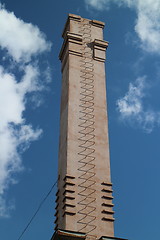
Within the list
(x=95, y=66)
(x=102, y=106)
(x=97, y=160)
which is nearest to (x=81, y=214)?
(x=97, y=160)

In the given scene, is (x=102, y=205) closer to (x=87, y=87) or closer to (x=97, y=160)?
(x=97, y=160)

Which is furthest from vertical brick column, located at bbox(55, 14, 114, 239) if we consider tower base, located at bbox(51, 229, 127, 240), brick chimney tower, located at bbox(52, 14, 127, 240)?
tower base, located at bbox(51, 229, 127, 240)

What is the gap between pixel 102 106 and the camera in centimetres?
1862

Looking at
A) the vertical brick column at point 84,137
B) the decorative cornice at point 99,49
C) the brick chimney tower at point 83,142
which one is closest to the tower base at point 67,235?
the brick chimney tower at point 83,142

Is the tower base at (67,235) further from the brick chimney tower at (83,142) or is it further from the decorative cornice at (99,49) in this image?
the decorative cornice at (99,49)

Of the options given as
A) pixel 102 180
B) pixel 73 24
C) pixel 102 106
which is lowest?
pixel 102 180

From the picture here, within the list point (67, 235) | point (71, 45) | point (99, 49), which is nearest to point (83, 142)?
point (67, 235)

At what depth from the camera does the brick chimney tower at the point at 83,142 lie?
584 inches

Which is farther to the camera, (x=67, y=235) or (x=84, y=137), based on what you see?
(x=84, y=137)

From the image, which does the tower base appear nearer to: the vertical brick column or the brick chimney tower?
the brick chimney tower

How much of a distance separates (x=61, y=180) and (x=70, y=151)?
1.28 meters

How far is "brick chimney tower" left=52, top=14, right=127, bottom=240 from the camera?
1483 cm

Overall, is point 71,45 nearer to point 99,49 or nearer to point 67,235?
point 99,49

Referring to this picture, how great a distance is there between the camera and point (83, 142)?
16.9m
